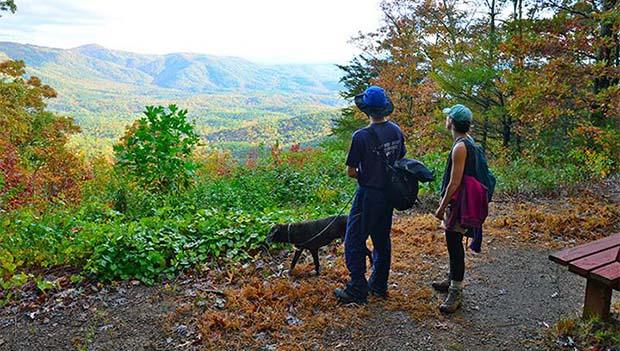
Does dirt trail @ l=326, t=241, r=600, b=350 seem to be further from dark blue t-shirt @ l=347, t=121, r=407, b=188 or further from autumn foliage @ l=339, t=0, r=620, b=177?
autumn foliage @ l=339, t=0, r=620, b=177

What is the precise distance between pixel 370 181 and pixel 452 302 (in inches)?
50.1

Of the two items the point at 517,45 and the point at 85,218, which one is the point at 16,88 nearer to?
the point at 85,218

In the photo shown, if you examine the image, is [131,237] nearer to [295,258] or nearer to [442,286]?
[295,258]

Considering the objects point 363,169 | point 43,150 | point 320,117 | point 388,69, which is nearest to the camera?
point 363,169

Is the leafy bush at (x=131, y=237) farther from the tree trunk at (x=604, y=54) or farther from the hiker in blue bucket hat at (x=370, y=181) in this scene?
the tree trunk at (x=604, y=54)

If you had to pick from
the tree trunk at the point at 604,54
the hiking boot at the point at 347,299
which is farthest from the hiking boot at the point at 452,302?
the tree trunk at the point at 604,54

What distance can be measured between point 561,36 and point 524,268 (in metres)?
6.58

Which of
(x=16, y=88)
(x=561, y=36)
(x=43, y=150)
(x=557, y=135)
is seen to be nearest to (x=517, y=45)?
(x=561, y=36)

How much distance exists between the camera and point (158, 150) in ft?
24.3

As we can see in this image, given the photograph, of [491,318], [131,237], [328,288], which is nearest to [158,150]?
[131,237]

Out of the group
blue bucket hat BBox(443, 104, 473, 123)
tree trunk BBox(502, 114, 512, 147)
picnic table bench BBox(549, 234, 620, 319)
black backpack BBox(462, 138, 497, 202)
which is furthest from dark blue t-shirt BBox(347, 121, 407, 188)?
tree trunk BBox(502, 114, 512, 147)

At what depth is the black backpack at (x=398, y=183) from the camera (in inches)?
141

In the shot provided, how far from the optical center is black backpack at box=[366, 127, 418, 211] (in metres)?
3.58

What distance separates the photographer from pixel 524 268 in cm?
491
